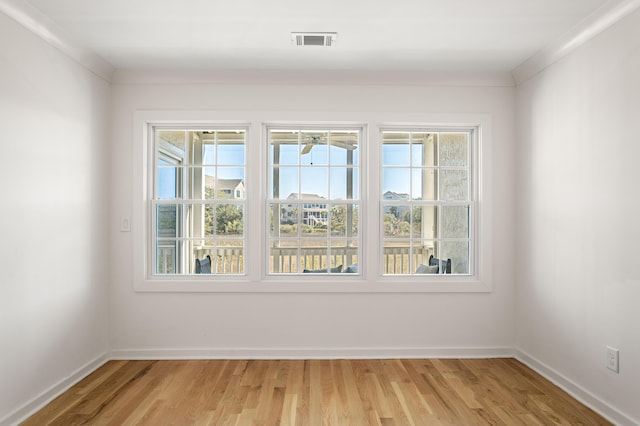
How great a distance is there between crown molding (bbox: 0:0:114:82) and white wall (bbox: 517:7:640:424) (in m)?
3.73

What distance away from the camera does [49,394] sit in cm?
300

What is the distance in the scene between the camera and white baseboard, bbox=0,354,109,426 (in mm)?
2666

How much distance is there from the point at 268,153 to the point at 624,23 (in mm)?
2845

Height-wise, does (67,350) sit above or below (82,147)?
below

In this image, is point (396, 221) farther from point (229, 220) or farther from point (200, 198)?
point (200, 198)

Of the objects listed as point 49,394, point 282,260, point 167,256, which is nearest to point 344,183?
point 282,260

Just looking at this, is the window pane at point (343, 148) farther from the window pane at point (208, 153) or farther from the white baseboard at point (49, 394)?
the white baseboard at point (49, 394)

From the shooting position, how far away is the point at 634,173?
2574 mm

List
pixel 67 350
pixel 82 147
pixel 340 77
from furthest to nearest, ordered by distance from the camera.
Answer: pixel 340 77, pixel 82 147, pixel 67 350

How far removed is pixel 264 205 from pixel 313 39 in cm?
155

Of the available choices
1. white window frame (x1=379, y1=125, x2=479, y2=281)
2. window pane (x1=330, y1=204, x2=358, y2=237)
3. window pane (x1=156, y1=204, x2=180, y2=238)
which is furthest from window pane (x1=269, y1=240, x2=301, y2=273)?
window pane (x1=156, y1=204, x2=180, y2=238)

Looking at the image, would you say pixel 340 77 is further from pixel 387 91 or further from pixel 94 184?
pixel 94 184

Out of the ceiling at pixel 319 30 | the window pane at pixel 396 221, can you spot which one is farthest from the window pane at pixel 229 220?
the window pane at pixel 396 221

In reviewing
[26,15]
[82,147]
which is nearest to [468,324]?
[82,147]
